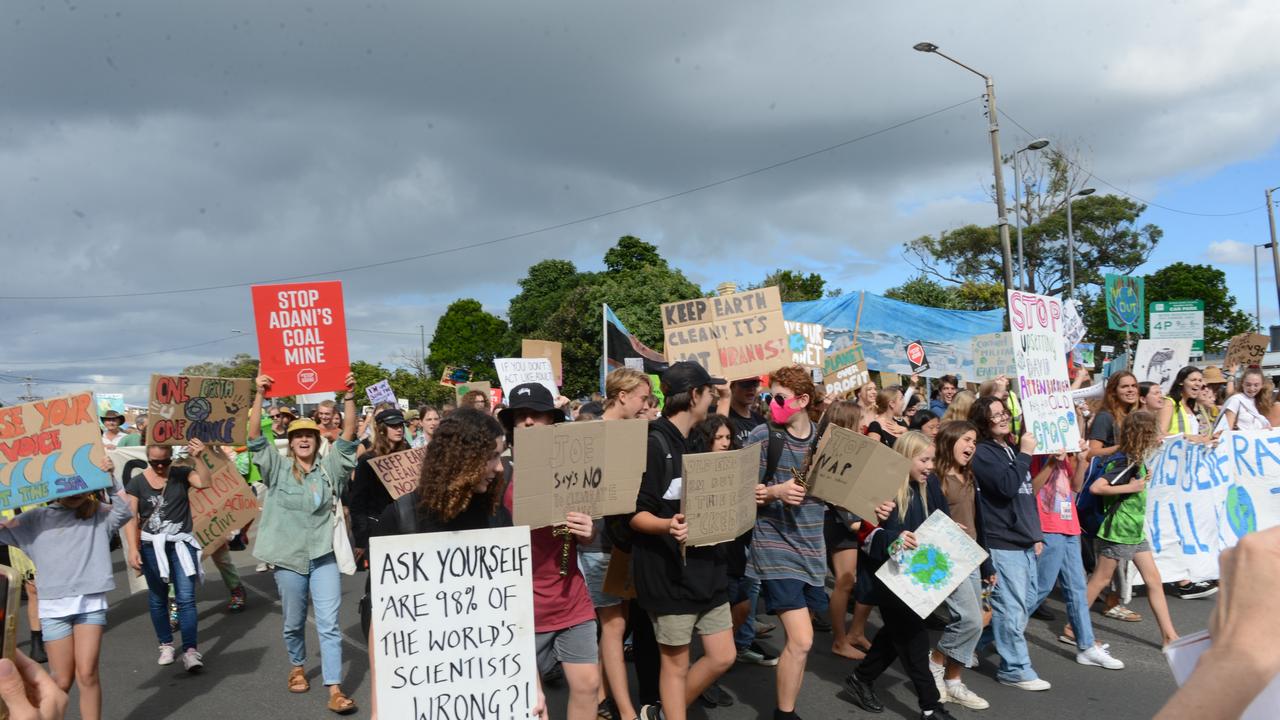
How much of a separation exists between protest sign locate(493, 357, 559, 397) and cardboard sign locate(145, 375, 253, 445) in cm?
462

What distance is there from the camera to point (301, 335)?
6539 mm

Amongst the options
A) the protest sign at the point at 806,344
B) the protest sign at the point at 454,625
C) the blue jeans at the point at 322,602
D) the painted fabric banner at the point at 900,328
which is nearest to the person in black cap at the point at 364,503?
the blue jeans at the point at 322,602

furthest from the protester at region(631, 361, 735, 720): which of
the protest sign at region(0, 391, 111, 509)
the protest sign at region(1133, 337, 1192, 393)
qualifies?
the protest sign at region(1133, 337, 1192, 393)

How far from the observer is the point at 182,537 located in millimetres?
6699

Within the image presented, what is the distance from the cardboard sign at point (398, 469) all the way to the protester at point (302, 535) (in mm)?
303

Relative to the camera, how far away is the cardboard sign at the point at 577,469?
11.8ft

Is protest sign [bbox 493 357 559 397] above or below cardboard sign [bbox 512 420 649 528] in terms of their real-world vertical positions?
above

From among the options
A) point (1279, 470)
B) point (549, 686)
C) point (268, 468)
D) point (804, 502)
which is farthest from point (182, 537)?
point (1279, 470)

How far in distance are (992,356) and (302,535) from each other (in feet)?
29.5

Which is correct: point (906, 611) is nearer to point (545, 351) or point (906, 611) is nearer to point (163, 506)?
point (163, 506)

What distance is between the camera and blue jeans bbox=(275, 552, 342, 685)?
18.2 feet

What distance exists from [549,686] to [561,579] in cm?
242

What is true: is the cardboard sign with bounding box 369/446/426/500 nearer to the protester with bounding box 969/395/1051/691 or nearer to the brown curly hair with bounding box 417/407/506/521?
the brown curly hair with bounding box 417/407/506/521

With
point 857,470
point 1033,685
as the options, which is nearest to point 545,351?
point 1033,685
